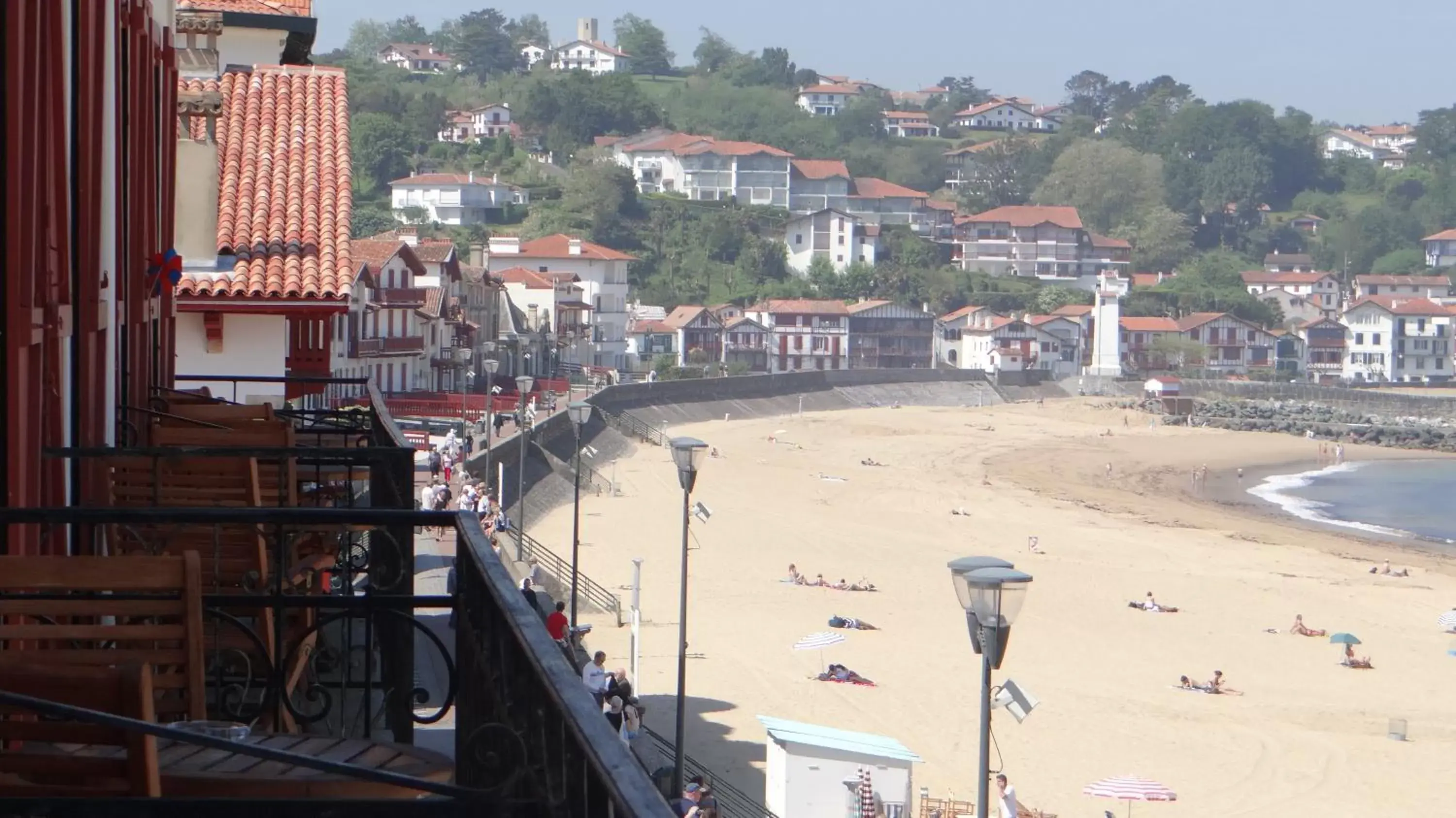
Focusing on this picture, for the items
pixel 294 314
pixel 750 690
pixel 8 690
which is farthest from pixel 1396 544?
pixel 8 690

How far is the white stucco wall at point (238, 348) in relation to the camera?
13336 mm

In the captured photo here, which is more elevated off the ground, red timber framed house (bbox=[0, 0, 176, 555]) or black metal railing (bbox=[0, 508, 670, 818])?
red timber framed house (bbox=[0, 0, 176, 555])

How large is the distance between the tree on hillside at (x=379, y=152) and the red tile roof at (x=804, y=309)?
34.7m

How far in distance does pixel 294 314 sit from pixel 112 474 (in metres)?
5.79

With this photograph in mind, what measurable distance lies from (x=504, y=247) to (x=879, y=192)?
6008 cm

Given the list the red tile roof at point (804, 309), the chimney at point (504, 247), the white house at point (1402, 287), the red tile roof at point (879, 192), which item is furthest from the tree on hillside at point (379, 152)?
the white house at point (1402, 287)

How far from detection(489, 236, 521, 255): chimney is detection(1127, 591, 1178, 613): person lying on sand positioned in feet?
204

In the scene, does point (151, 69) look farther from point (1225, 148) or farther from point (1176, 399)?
A: point (1225, 148)

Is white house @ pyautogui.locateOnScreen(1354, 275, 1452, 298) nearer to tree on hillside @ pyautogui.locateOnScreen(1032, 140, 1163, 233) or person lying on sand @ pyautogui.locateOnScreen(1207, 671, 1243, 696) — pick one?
tree on hillside @ pyautogui.locateOnScreen(1032, 140, 1163, 233)

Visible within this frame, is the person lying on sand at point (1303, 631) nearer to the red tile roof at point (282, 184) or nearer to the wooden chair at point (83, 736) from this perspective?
the red tile roof at point (282, 184)

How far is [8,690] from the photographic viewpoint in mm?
2795

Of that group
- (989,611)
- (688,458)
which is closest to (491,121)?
(688,458)

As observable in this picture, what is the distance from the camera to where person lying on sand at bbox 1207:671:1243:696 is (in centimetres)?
2447

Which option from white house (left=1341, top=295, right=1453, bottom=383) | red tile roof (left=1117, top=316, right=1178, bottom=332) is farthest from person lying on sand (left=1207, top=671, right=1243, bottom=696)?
white house (left=1341, top=295, right=1453, bottom=383)
